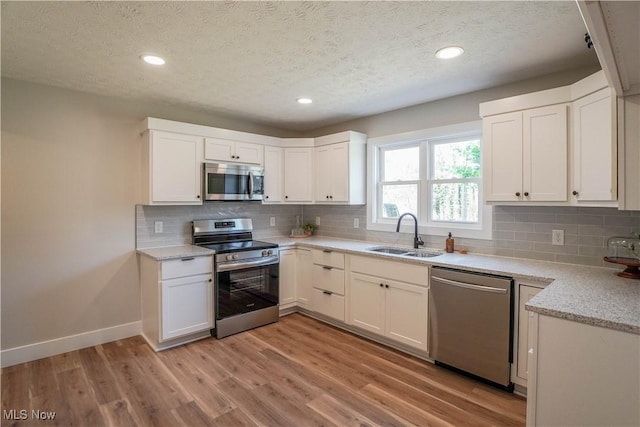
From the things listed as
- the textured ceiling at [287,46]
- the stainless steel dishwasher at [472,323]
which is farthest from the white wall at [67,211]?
the stainless steel dishwasher at [472,323]

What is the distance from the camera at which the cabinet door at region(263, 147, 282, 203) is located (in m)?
4.09

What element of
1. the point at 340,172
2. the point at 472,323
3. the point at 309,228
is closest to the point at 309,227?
the point at 309,228

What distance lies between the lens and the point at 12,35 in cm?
203

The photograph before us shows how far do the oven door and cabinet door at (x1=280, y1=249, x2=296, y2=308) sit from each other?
0.13m

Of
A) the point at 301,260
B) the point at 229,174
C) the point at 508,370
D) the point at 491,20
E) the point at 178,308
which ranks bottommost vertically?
the point at 508,370

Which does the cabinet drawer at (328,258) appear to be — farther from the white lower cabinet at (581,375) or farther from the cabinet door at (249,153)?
the white lower cabinet at (581,375)

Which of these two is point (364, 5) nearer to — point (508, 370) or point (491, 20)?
point (491, 20)

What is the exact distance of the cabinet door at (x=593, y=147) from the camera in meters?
1.99

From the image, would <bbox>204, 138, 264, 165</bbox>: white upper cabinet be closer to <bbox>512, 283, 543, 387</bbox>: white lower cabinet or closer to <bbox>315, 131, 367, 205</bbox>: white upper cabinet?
<bbox>315, 131, 367, 205</bbox>: white upper cabinet

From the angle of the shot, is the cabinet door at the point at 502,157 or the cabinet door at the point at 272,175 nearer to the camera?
the cabinet door at the point at 502,157

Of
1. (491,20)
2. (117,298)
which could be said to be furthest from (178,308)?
(491,20)

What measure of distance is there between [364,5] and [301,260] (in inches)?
111

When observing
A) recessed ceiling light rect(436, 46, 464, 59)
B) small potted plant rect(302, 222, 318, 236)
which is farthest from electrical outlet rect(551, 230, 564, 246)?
small potted plant rect(302, 222, 318, 236)

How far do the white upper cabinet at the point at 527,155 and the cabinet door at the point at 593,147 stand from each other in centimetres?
9
